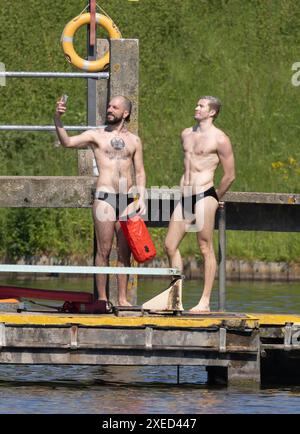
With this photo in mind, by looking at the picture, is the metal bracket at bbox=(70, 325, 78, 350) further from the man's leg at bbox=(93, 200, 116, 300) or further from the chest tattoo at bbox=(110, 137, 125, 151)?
the chest tattoo at bbox=(110, 137, 125, 151)

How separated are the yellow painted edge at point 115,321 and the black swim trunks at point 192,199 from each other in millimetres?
1155

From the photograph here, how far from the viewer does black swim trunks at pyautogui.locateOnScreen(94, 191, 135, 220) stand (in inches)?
646

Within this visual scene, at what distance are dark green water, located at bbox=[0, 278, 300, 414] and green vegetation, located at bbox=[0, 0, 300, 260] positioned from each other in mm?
14362

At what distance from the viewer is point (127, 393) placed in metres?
16.2

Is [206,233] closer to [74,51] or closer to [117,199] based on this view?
[117,199]

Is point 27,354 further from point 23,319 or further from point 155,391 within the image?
point 155,391

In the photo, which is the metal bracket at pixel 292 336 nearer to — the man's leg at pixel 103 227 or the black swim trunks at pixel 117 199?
the man's leg at pixel 103 227

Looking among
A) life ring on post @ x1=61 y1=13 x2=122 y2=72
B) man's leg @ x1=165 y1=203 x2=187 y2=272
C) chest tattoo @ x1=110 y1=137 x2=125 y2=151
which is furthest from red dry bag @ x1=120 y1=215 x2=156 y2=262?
life ring on post @ x1=61 y1=13 x2=122 y2=72

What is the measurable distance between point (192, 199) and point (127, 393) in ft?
6.47

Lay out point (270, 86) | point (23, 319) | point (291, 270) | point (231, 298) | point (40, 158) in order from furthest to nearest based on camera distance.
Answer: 1. point (270, 86)
2. point (40, 158)
3. point (291, 270)
4. point (231, 298)
5. point (23, 319)

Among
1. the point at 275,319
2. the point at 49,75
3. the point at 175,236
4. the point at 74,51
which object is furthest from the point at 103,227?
the point at 74,51

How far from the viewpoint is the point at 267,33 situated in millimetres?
42594
